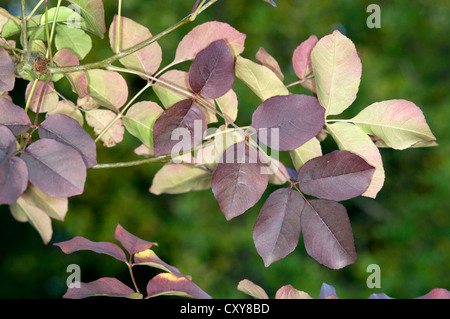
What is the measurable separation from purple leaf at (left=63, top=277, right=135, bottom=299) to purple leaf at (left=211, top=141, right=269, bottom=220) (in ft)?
0.34

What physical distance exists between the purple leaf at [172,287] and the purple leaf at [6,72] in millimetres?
182

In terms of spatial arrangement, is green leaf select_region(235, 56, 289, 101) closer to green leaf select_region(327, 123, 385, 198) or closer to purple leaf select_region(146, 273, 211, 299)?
green leaf select_region(327, 123, 385, 198)

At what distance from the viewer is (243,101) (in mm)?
2020

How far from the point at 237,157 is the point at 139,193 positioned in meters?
2.08

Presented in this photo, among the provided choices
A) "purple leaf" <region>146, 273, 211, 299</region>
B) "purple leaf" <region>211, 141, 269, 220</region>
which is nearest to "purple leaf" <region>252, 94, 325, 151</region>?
"purple leaf" <region>211, 141, 269, 220</region>

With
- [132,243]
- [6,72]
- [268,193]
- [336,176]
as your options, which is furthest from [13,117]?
[268,193]

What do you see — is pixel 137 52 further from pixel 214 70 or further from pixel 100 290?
pixel 100 290

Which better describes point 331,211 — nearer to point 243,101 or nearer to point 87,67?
point 87,67

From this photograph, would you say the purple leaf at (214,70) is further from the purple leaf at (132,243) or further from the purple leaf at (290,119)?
the purple leaf at (132,243)

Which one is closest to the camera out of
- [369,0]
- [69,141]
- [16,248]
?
[69,141]

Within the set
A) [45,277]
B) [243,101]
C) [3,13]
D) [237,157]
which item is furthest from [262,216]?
[45,277]

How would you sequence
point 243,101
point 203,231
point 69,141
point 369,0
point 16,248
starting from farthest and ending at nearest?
1. point 369,0
2. point 16,248
3. point 243,101
4. point 203,231
5. point 69,141

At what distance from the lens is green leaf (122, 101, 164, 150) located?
422mm

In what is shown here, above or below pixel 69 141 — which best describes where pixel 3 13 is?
above
